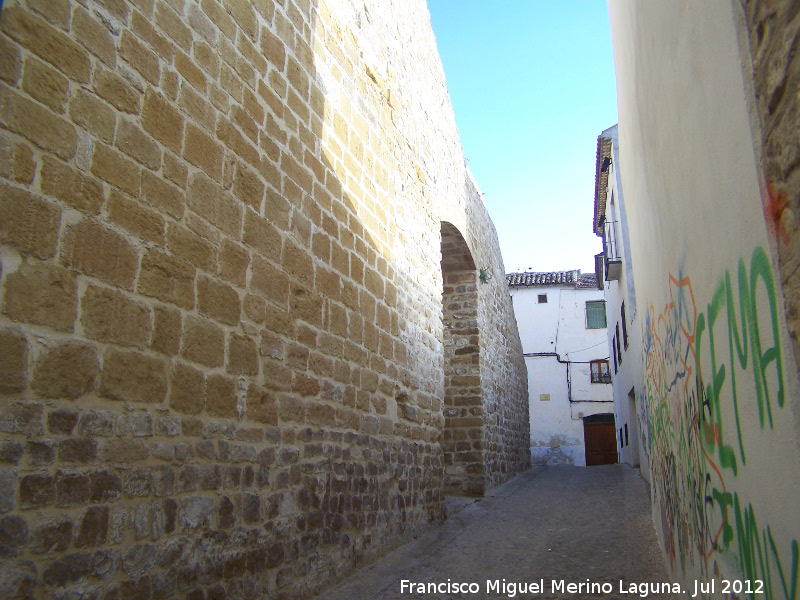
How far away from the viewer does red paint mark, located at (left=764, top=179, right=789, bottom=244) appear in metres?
1.12

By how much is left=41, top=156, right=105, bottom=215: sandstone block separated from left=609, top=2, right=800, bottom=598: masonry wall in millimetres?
2086

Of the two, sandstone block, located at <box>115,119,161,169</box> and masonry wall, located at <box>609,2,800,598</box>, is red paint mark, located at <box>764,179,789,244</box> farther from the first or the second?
sandstone block, located at <box>115,119,161,169</box>

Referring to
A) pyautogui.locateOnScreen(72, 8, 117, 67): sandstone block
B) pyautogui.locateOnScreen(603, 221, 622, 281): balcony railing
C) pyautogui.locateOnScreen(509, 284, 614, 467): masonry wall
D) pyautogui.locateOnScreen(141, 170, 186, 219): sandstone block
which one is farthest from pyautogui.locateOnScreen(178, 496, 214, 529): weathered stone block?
pyautogui.locateOnScreen(509, 284, 614, 467): masonry wall

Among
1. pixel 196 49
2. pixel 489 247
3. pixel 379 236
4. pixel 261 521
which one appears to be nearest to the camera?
pixel 196 49

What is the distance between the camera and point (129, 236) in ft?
8.17

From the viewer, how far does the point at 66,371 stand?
217 centimetres

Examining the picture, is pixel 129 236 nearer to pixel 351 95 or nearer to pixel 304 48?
pixel 304 48

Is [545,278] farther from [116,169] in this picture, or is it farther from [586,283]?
[116,169]

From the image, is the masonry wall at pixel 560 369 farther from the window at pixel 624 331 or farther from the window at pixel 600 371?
the window at pixel 624 331

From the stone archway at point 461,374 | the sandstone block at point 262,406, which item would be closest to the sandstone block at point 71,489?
the sandstone block at point 262,406

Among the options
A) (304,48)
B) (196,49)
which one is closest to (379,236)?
(304,48)

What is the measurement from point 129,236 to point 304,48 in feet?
7.08

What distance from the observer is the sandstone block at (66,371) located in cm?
208

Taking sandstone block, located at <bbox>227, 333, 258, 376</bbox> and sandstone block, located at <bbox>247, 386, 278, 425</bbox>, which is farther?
sandstone block, located at <bbox>247, 386, 278, 425</bbox>
